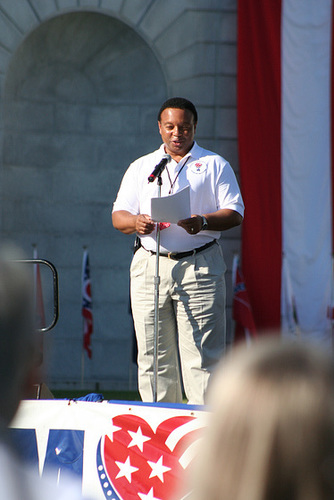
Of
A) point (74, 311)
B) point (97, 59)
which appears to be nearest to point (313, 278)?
point (74, 311)

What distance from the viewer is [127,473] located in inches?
109

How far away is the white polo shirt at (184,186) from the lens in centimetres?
364

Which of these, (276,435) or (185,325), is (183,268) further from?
(276,435)

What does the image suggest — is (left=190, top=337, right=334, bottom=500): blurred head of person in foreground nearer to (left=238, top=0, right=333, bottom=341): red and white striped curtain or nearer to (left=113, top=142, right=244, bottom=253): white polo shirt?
(left=113, top=142, right=244, bottom=253): white polo shirt

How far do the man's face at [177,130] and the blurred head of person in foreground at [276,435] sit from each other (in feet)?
9.95

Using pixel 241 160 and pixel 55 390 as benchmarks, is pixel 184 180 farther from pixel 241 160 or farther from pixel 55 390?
pixel 55 390

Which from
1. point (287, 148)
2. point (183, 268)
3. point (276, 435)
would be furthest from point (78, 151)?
point (276, 435)

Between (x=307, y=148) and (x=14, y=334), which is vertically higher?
(x=307, y=148)

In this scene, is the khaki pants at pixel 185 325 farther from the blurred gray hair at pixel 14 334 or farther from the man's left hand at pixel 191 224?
the blurred gray hair at pixel 14 334

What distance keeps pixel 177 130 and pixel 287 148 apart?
316 centimetres

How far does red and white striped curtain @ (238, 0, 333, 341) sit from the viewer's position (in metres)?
6.66

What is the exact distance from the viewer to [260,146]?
6707mm

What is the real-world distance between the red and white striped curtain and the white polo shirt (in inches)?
115

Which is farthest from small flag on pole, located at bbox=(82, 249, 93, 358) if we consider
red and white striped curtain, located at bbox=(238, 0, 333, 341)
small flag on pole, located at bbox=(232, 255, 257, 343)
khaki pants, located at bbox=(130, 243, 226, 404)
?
khaki pants, located at bbox=(130, 243, 226, 404)
